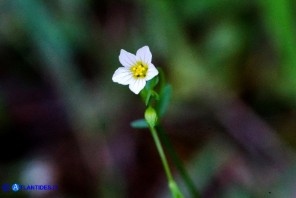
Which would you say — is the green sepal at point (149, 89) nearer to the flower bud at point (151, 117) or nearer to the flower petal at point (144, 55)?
the flower bud at point (151, 117)

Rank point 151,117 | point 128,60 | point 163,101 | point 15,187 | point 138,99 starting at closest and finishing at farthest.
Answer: point 151,117
point 163,101
point 128,60
point 15,187
point 138,99

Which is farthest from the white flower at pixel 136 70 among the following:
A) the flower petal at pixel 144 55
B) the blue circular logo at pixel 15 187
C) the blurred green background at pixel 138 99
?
the blue circular logo at pixel 15 187

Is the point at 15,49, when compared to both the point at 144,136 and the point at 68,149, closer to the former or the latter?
the point at 68,149

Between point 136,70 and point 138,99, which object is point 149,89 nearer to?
point 136,70

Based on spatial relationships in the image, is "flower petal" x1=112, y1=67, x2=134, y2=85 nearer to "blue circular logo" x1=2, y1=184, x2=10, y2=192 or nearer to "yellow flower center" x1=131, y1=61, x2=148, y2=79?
"yellow flower center" x1=131, y1=61, x2=148, y2=79

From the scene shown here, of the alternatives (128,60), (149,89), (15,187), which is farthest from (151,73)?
(15,187)

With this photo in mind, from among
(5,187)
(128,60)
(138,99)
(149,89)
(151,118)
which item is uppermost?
(138,99)
